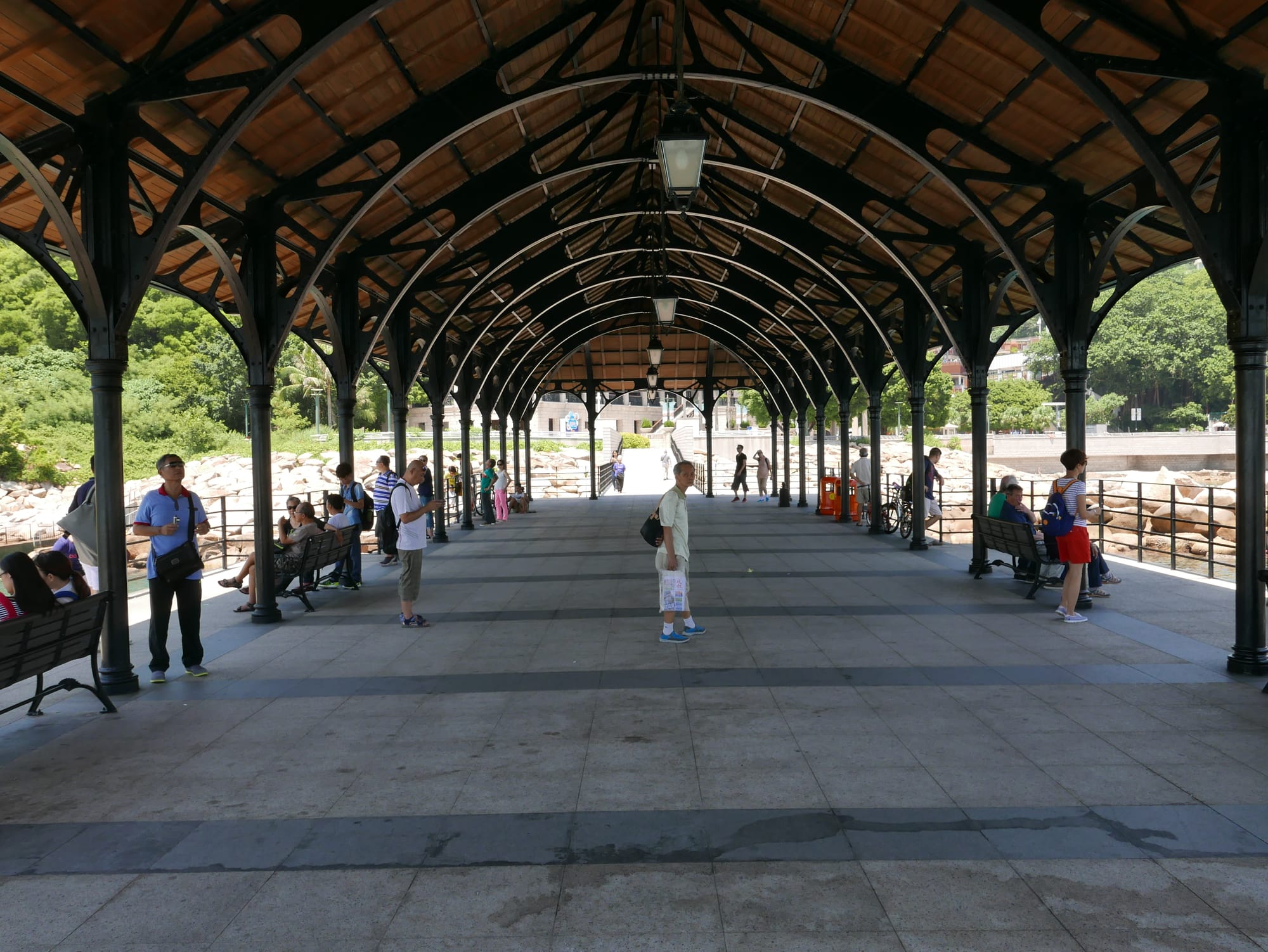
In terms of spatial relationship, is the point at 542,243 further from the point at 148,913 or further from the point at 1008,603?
the point at 148,913

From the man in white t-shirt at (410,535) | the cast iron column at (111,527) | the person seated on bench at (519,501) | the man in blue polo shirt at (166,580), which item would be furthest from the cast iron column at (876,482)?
the cast iron column at (111,527)

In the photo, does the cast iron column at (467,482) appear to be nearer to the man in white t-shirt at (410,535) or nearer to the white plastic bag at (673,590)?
the man in white t-shirt at (410,535)

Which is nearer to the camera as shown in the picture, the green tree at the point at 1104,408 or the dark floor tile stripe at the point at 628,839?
the dark floor tile stripe at the point at 628,839

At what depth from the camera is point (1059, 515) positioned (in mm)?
9766

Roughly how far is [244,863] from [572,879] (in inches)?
57.9

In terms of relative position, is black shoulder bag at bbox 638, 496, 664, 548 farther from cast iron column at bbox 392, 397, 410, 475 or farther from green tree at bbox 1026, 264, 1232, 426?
green tree at bbox 1026, 264, 1232, 426

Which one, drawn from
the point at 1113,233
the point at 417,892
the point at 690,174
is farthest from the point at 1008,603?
the point at 417,892

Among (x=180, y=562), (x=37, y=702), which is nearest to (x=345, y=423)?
(x=180, y=562)

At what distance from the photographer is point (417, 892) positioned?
3.97 metres

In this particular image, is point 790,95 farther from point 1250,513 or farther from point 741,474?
point 741,474

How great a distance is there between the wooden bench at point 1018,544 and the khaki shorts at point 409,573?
6423 millimetres

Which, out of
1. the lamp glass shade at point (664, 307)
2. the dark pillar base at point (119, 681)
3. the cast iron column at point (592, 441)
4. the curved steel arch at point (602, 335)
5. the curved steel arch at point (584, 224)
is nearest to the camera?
the dark pillar base at point (119, 681)

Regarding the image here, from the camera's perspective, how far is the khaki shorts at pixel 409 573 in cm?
964

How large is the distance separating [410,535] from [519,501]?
57.6 feet
